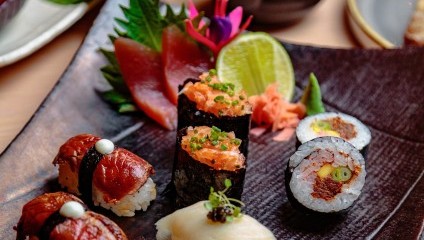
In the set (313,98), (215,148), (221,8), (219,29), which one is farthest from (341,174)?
(221,8)

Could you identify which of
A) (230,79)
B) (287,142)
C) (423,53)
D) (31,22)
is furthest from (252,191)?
(31,22)

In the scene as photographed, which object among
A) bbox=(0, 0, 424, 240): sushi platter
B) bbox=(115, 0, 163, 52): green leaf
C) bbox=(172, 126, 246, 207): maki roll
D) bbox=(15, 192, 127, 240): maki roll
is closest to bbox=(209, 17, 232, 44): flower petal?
bbox=(115, 0, 163, 52): green leaf

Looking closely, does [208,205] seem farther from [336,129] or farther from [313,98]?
[313,98]

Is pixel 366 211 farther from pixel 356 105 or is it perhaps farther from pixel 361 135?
pixel 356 105

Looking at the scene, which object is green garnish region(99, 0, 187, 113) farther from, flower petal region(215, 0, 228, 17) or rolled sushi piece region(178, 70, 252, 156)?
rolled sushi piece region(178, 70, 252, 156)

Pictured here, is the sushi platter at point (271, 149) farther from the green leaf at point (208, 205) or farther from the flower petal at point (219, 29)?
the flower petal at point (219, 29)

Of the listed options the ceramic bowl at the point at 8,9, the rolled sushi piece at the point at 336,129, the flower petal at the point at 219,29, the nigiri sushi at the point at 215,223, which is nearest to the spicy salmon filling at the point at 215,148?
the nigiri sushi at the point at 215,223
